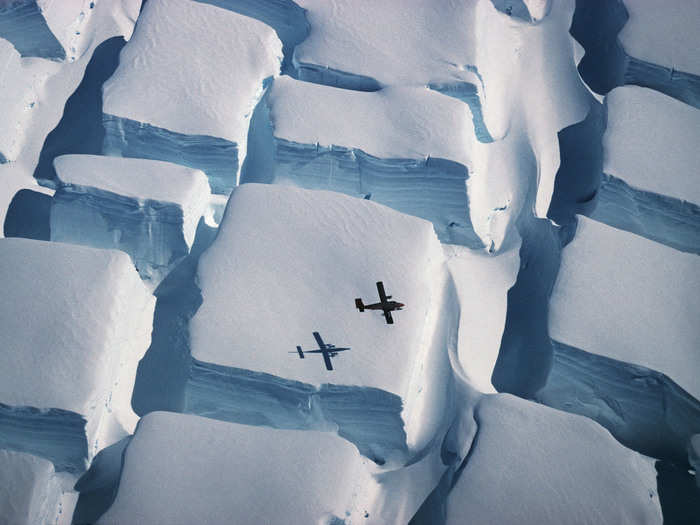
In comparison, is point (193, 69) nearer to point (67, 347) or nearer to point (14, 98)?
point (14, 98)

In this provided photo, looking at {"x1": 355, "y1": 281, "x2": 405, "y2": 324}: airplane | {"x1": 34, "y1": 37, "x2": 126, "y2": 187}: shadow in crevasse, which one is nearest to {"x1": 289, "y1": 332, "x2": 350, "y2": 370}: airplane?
{"x1": 355, "y1": 281, "x2": 405, "y2": 324}: airplane

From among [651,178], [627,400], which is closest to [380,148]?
[651,178]

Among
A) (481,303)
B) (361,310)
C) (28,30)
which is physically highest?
(28,30)

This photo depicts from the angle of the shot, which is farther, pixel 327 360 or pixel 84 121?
pixel 84 121

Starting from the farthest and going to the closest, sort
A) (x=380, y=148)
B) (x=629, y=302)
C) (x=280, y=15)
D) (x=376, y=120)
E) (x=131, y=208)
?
(x=280, y=15) → (x=376, y=120) → (x=380, y=148) → (x=131, y=208) → (x=629, y=302)

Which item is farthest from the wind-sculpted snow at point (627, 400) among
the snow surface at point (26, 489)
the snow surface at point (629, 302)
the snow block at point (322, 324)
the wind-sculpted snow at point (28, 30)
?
the wind-sculpted snow at point (28, 30)

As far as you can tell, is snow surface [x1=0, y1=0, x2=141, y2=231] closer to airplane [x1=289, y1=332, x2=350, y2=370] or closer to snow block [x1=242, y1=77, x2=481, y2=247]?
snow block [x1=242, y1=77, x2=481, y2=247]

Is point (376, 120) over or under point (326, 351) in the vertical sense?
over

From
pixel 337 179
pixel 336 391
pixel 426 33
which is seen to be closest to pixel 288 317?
pixel 336 391
